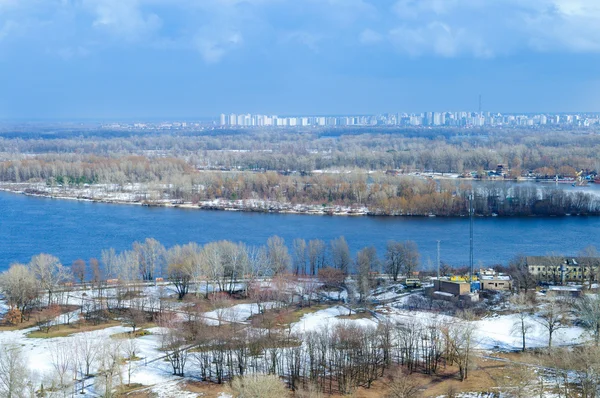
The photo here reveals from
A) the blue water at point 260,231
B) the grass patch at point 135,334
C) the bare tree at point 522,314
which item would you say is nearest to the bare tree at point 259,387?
the grass patch at point 135,334

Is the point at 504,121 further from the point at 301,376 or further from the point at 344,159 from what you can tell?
the point at 301,376

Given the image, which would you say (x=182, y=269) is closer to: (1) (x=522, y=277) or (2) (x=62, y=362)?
(2) (x=62, y=362)

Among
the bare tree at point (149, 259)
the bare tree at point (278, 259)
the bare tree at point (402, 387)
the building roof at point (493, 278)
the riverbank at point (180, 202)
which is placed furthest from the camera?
the riverbank at point (180, 202)

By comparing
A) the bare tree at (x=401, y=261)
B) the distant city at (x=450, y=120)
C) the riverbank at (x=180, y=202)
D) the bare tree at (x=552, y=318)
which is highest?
the distant city at (x=450, y=120)

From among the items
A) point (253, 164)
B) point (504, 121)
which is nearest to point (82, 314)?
point (253, 164)

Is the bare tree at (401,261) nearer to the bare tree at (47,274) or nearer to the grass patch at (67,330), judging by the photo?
the grass patch at (67,330)

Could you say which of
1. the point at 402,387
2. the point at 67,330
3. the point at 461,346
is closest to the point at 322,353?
the point at 402,387

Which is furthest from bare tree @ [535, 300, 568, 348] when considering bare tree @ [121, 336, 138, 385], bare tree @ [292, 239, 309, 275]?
bare tree @ [121, 336, 138, 385]
